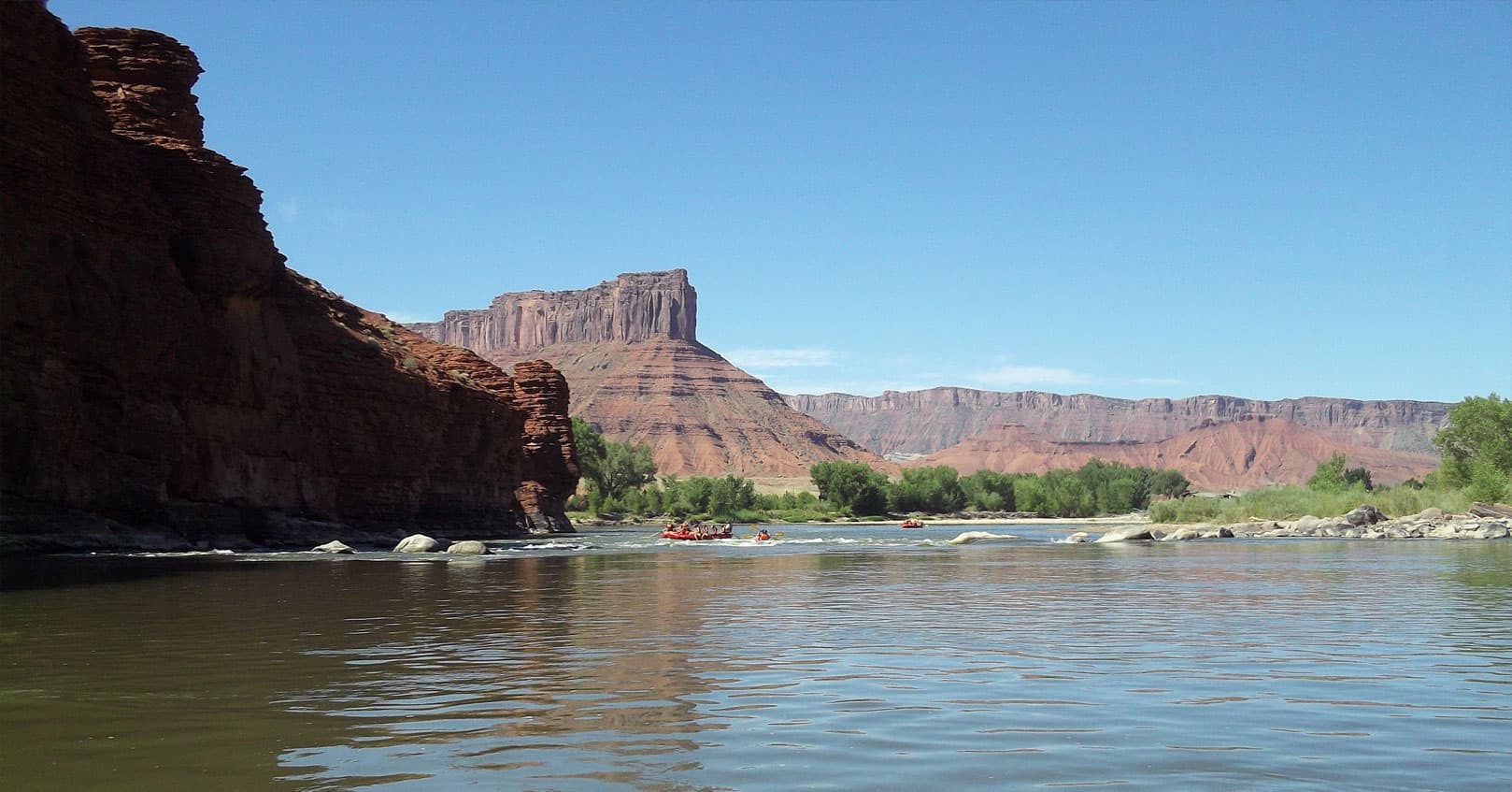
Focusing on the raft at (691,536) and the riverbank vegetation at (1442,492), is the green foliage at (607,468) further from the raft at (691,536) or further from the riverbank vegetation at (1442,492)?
the riverbank vegetation at (1442,492)

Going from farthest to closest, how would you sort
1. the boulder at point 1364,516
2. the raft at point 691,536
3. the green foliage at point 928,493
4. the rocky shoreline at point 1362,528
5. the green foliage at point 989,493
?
the green foliage at point 989,493
the green foliage at point 928,493
the raft at point 691,536
the boulder at point 1364,516
the rocky shoreline at point 1362,528

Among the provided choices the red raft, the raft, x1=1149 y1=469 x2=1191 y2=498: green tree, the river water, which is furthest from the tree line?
the river water

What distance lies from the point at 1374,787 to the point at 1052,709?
3271 millimetres

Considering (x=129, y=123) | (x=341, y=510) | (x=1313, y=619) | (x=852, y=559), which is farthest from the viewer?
(x=341, y=510)

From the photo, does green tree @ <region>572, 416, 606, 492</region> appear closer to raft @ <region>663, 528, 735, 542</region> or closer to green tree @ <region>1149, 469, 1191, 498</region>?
raft @ <region>663, 528, 735, 542</region>

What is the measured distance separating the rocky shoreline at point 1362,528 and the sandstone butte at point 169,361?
37.5m

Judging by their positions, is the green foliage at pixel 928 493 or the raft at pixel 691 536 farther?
the green foliage at pixel 928 493

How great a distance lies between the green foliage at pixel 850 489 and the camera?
147 meters

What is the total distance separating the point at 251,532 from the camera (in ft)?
171

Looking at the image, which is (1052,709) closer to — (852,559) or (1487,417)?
(852,559)

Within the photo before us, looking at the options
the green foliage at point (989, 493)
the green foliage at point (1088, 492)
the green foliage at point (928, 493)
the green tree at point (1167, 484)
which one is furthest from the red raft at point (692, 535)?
the green tree at point (1167, 484)

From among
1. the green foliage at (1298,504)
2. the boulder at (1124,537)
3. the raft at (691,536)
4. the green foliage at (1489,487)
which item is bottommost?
the raft at (691,536)

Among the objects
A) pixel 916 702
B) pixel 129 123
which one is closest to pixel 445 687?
pixel 916 702

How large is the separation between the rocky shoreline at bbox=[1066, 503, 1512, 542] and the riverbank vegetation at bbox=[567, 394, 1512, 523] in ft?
13.7
